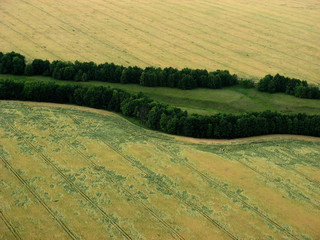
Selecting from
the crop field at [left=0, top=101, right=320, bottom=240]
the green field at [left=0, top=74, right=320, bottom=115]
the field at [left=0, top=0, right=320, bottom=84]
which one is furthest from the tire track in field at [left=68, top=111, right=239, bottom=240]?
the field at [left=0, top=0, right=320, bottom=84]

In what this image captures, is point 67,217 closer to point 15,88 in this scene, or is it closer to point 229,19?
point 15,88

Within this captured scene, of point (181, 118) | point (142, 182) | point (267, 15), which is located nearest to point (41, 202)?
point (142, 182)

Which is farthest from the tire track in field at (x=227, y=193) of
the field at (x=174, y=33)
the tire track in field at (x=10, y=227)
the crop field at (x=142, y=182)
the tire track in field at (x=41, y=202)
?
the field at (x=174, y=33)

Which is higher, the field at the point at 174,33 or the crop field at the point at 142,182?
the field at the point at 174,33

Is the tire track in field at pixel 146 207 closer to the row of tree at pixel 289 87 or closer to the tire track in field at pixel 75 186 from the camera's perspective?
the tire track in field at pixel 75 186

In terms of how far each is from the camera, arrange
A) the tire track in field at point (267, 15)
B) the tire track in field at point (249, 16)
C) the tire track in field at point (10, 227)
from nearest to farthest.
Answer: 1. the tire track in field at point (10, 227)
2. the tire track in field at point (249, 16)
3. the tire track in field at point (267, 15)

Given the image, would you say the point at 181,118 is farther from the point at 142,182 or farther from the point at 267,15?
the point at 267,15

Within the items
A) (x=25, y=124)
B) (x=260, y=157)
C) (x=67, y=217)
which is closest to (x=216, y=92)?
(x=260, y=157)
